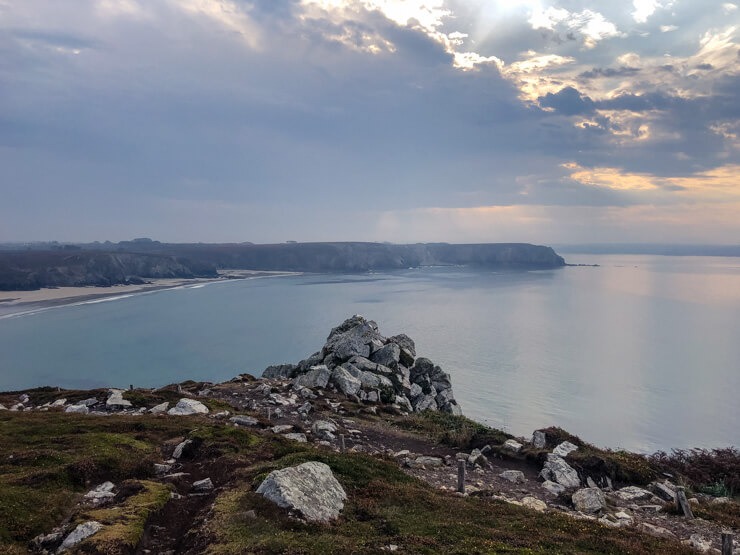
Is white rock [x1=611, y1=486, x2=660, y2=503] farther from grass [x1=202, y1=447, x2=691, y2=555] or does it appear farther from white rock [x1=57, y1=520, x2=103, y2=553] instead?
white rock [x1=57, y1=520, x2=103, y2=553]

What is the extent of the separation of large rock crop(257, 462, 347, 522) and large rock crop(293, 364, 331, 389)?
25629 mm

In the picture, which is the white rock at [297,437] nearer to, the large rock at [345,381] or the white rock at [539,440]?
the large rock at [345,381]

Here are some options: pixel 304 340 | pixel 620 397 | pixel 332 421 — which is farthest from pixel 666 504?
pixel 304 340

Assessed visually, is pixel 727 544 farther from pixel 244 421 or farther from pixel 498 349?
pixel 498 349

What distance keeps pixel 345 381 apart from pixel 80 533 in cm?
3049

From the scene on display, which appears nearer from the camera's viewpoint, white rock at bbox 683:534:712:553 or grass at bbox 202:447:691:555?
grass at bbox 202:447:691:555

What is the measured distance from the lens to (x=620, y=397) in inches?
2943

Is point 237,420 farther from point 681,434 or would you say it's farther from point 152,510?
point 681,434

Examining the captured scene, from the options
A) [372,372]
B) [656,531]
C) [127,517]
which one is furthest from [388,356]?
[127,517]

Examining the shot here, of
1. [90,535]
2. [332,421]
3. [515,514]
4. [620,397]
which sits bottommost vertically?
[620,397]

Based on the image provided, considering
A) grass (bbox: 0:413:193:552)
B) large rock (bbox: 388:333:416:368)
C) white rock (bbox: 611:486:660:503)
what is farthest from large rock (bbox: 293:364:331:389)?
white rock (bbox: 611:486:660:503)

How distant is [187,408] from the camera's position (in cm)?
3316

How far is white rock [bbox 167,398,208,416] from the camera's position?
1286 inches

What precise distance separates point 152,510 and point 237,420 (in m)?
14.9
